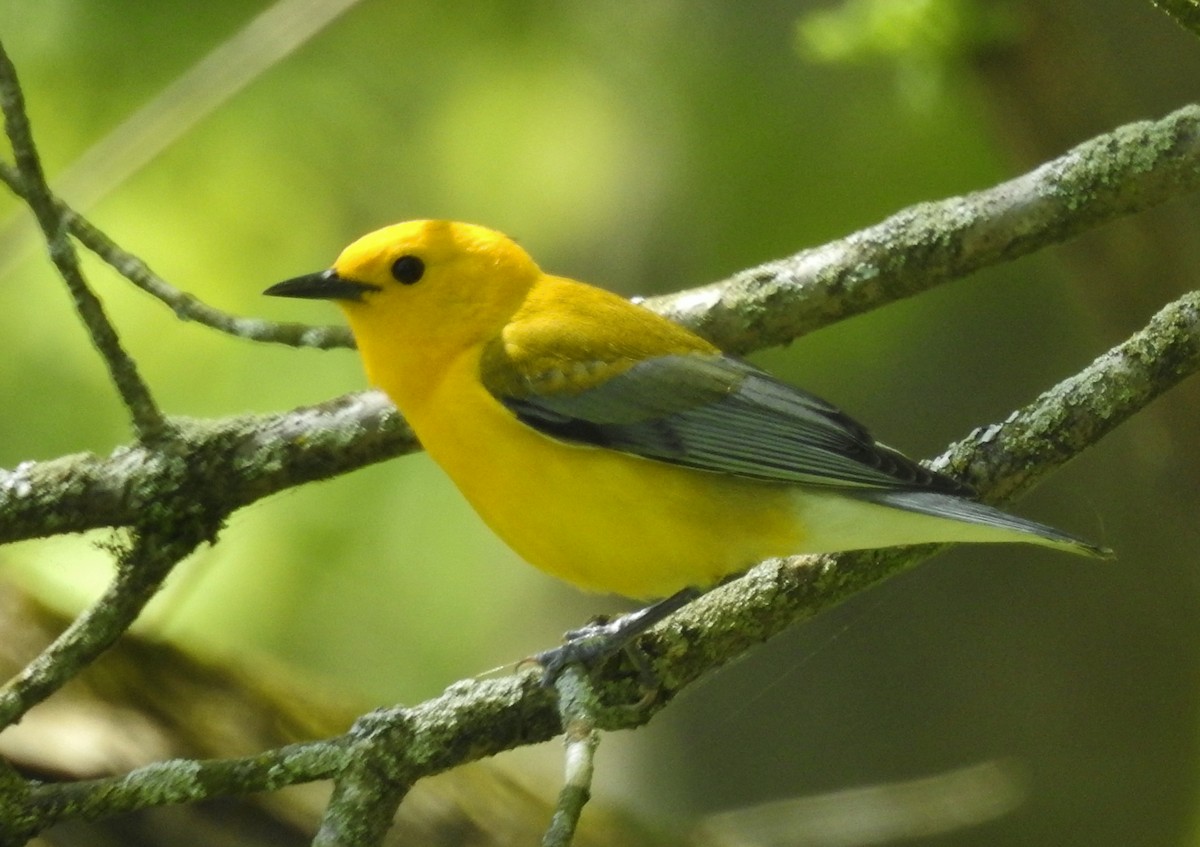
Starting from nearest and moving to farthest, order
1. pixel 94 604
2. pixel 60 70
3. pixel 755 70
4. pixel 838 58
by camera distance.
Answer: pixel 94 604 < pixel 838 58 < pixel 60 70 < pixel 755 70

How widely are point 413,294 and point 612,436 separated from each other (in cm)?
55

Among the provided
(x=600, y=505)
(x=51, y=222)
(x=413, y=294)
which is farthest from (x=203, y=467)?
(x=600, y=505)

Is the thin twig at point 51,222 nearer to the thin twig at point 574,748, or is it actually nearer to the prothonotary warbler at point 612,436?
the prothonotary warbler at point 612,436

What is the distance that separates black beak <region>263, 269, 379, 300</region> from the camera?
8.28 ft

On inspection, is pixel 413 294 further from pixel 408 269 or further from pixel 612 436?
pixel 612 436

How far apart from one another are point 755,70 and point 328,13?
186 cm

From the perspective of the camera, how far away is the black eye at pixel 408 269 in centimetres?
264

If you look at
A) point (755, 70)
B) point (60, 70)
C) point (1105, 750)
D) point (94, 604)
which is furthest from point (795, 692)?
point (60, 70)

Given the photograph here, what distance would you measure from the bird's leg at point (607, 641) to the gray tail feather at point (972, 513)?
0.42 meters

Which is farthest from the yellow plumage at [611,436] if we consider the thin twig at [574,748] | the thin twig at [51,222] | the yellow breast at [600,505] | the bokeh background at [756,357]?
the bokeh background at [756,357]

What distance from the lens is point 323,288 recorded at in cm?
256

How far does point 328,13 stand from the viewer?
3064 millimetres

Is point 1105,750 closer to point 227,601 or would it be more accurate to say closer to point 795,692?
point 795,692

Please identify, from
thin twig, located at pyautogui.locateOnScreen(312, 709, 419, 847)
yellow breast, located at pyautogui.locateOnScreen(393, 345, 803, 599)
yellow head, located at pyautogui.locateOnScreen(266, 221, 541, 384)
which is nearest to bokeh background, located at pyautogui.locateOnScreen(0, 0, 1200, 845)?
yellow head, located at pyautogui.locateOnScreen(266, 221, 541, 384)
